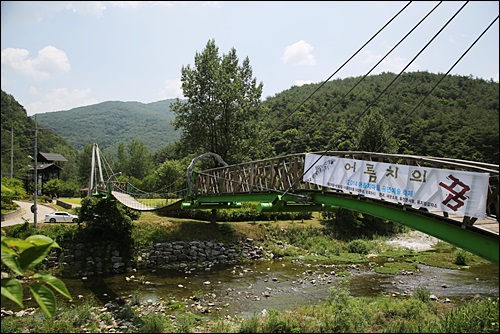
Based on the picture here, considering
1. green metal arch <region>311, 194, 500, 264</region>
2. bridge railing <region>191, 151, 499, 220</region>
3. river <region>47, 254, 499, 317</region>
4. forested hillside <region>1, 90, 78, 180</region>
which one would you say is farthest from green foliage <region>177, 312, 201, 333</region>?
forested hillside <region>1, 90, 78, 180</region>

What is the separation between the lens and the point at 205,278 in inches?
593

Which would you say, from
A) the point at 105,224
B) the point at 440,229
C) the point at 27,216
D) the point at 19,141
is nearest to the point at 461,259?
the point at 440,229

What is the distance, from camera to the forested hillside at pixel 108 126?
104062 millimetres

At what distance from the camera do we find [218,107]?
2136cm

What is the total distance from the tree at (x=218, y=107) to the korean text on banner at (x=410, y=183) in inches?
487

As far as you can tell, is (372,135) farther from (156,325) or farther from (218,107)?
(156,325)

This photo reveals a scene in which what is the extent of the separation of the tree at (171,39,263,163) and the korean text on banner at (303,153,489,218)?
40.6ft

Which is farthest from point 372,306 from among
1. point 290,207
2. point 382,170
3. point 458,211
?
point 458,211

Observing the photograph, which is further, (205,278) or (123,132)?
(123,132)

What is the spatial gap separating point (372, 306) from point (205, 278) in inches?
273

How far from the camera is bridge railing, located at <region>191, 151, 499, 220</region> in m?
6.86

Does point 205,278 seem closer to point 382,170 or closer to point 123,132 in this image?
point 382,170

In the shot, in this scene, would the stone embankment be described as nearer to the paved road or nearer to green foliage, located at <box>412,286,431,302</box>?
the paved road

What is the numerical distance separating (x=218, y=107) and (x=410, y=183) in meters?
15.5
